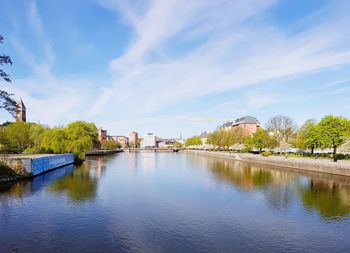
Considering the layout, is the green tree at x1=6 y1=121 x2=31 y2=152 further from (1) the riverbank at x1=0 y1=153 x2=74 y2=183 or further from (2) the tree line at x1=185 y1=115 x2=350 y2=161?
(2) the tree line at x1=185 y1=115 x2=350 y2=161

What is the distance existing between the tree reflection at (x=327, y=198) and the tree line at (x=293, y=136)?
2051 centimetres

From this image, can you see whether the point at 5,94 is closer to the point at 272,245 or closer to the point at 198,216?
the point at 198,216

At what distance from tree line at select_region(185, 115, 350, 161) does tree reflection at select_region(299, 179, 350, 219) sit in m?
20.5

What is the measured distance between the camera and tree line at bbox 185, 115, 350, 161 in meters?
58.9

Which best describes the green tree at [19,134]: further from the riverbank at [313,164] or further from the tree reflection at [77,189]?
the riverbank at [313,164]

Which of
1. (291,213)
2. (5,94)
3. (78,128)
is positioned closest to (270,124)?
(78,128)

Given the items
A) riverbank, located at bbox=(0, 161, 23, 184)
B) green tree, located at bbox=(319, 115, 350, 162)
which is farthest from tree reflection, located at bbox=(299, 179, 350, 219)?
riverbank, located at bbox=(0, 161, 23, 184)

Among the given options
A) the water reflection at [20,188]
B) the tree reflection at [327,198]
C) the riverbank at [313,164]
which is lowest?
the tree reflection at [327,198]

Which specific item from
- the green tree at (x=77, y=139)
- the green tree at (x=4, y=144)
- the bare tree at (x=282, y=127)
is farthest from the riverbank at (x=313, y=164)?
the green tree at (x=4, y=144)

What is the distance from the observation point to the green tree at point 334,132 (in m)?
57.8

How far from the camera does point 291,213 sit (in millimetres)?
24797

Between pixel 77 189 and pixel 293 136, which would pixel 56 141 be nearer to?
pixel 77 189

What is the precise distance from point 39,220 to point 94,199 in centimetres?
831

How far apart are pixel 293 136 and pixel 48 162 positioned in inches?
3374
